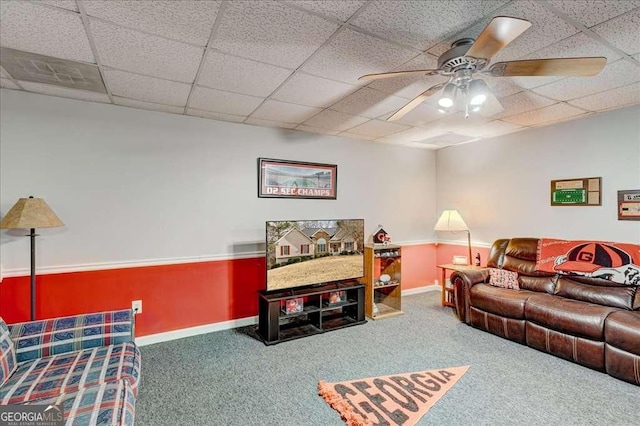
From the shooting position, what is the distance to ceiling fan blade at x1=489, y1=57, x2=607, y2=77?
161 cm

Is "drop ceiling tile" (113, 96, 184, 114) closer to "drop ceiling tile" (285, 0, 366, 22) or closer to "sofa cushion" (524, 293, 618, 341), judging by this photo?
"drop ceiling tile" (285, 0, 366, 22)

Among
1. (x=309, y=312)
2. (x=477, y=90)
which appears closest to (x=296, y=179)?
(x=309, y=312)

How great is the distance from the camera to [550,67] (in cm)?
168

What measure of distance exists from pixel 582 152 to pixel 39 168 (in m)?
5.50

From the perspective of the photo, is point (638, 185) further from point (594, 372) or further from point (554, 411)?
point (554, 411)

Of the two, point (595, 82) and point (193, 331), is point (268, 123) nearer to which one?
point (193, 331)

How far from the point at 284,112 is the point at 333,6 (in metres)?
1.72

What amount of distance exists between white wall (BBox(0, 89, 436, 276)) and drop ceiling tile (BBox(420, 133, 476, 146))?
1289 millimetres

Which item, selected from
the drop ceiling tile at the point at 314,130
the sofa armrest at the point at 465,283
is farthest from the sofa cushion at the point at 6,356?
the sofa armrest at the point at 465,283

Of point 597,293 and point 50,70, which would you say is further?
point 597,293

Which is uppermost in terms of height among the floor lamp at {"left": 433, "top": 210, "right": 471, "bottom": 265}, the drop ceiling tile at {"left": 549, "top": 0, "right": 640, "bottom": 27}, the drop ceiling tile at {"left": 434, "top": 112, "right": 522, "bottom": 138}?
the drop ceiling tile at {"left": 434, "top": 112, "right": 522, "bottom": 138}

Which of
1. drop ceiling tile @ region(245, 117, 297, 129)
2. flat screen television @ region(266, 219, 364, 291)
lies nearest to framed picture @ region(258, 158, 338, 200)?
drop ceiling tile @ region(245, 117, 297, 129)

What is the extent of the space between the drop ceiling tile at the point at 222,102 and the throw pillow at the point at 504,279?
3.29 meters

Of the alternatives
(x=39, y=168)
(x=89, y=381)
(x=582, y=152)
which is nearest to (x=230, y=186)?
(x=39, y=168)
